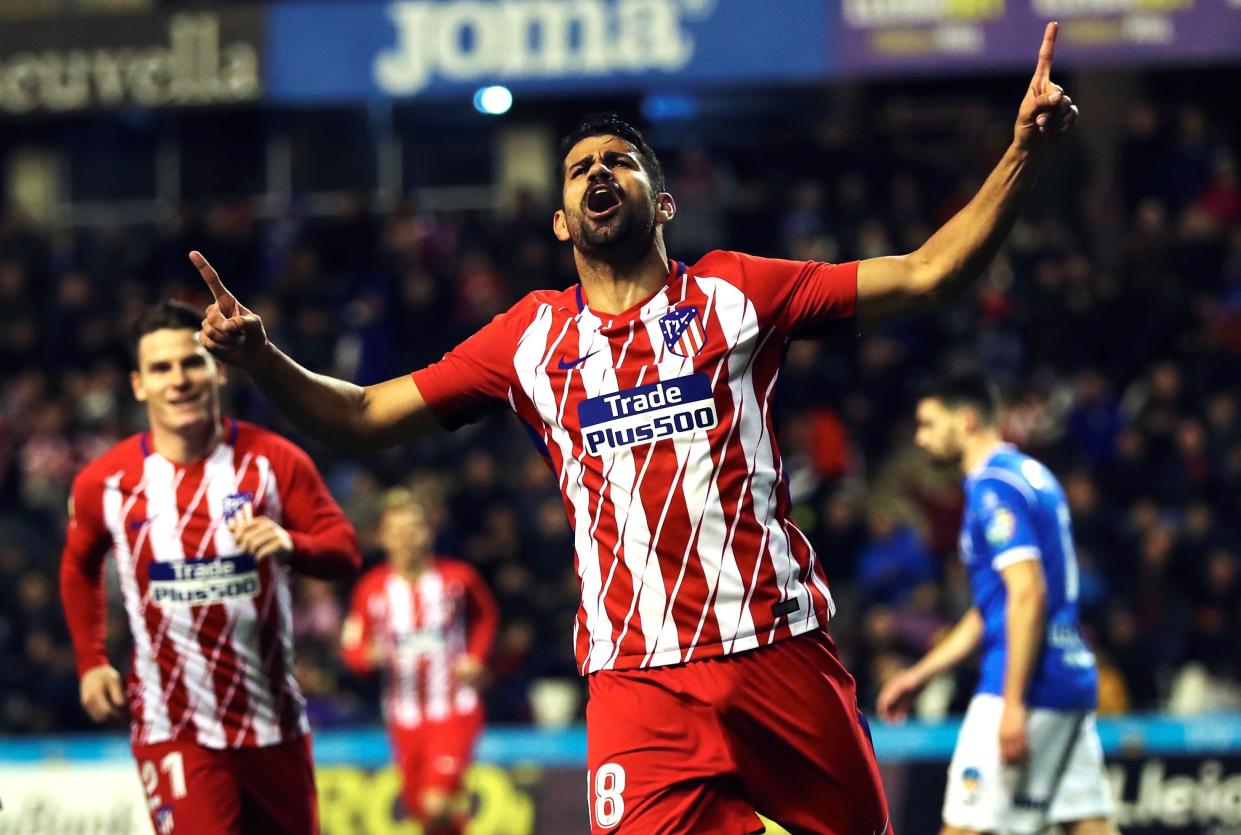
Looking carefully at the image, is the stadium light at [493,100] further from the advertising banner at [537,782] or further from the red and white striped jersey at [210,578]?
the red and white striped jersey at [210,578]

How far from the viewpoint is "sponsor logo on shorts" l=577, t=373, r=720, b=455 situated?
4188 mm

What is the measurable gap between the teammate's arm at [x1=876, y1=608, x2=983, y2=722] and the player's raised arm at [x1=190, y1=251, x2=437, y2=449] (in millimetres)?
2412

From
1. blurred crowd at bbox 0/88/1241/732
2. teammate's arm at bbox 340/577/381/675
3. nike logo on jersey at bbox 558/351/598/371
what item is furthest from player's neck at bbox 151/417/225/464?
blurred crowd at bbox 0/88/1241/732

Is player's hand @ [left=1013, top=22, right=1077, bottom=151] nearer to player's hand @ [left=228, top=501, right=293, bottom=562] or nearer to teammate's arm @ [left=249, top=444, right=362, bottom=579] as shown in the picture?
player's hand @ [left=228, top=501, right=293, bottom=562]

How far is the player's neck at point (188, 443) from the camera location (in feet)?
18.1

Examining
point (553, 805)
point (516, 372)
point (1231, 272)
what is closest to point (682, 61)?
point (1231, 272)

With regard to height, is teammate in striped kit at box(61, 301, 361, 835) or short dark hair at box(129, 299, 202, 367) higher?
short dark hair at box(129, 299, 202, 367)

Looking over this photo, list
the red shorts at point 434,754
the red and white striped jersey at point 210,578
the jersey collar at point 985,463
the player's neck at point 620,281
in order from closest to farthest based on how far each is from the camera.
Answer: the player's neck at point 620,281 < the red and white striped jersey at point 210,578 < the jersey collar at point 985,463 < the red shorts at point 434,754

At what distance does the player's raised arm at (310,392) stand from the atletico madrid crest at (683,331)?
657mm

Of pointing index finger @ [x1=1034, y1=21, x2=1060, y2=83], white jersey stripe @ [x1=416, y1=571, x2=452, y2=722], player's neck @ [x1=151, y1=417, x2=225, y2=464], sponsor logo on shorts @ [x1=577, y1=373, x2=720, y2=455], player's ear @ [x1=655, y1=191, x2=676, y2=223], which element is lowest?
white jersey stripe @ [x1=416, y1=571, x2=452, y2=722]

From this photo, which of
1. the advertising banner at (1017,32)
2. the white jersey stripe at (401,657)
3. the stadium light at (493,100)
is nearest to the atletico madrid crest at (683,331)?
the white jersey stripe at (401,657)

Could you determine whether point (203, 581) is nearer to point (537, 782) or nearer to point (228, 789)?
point (228, 789)

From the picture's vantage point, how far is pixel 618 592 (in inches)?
166

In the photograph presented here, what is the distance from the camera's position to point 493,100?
16.4 metres
